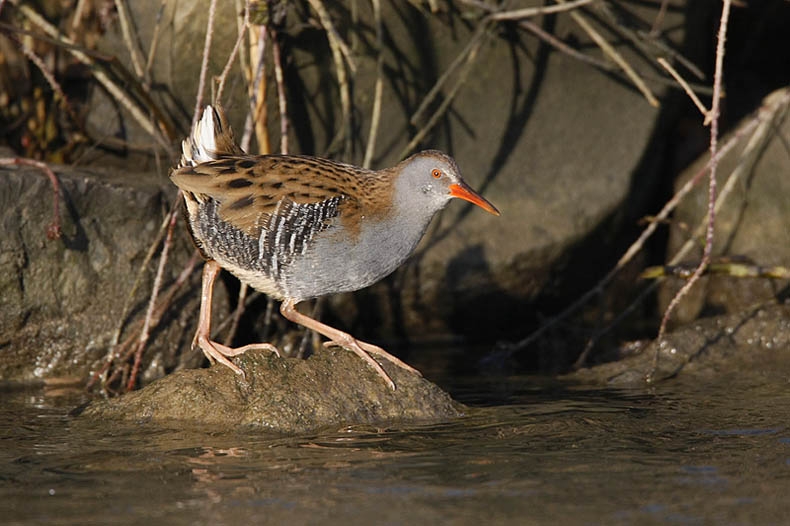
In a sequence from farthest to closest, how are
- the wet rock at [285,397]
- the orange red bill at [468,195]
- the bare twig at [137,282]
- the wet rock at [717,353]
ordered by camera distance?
the bare twig at [137,282] → the wet rock at [717,353] → the orange red bill at [468,195] → the wet rock at [285,397]

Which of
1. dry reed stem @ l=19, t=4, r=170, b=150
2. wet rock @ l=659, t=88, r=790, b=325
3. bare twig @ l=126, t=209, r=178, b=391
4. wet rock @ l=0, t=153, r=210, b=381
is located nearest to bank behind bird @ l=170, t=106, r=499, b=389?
bare twig @ l=126, t=209, r=178, b=391

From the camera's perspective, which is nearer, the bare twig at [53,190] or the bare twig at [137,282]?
the bare twig at [53,190]

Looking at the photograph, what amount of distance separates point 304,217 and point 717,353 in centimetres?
260

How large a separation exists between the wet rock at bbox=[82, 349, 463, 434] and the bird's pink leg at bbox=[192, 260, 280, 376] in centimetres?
4

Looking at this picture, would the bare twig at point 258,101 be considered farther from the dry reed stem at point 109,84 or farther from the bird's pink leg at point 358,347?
the bird's pink leg at point 358,347

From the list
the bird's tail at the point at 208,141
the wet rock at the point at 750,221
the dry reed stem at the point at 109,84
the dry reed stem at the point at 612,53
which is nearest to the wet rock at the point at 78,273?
the dry reed stem at the point at 109,84

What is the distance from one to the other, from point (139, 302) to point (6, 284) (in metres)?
0.70

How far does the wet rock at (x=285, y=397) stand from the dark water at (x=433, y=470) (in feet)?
0.38

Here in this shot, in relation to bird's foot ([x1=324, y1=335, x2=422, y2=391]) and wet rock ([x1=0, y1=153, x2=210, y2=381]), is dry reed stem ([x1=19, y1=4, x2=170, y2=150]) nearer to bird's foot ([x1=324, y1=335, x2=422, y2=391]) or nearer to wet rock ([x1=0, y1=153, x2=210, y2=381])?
wet rock ([x1=0, y1=153, x2=210, y2=381])

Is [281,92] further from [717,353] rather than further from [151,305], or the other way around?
[717,353]

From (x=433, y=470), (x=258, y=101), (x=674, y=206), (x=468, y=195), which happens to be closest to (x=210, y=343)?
(x=468, y=195)

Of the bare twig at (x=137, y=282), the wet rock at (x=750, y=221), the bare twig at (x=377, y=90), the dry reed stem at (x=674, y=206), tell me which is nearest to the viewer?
the dry reed stem at (x=674, y=206)

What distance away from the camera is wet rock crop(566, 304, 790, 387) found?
18.7ft

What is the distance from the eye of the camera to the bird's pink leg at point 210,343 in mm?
4648
